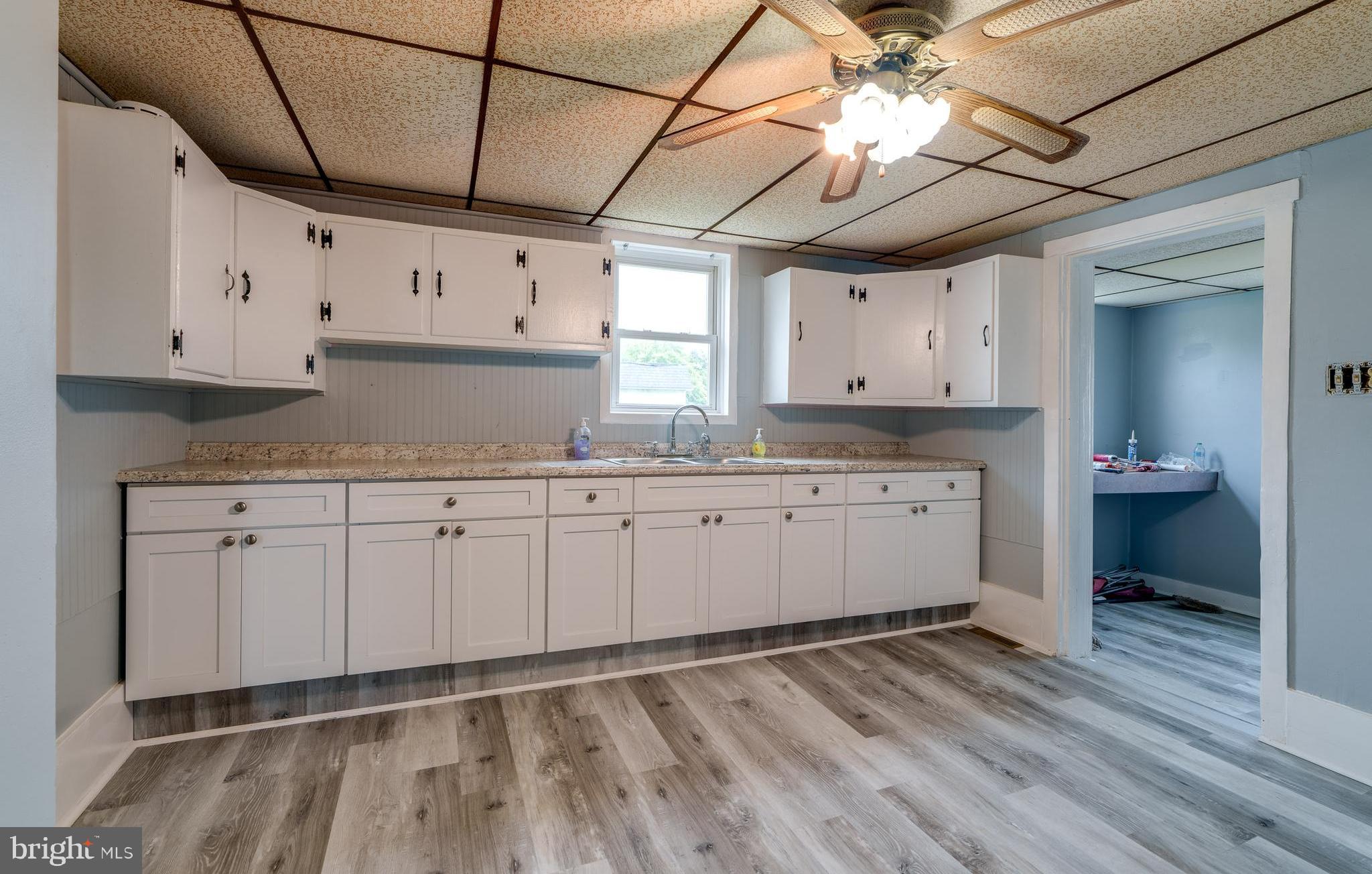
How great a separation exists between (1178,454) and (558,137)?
4975 mm

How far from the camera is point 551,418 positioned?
330 cm

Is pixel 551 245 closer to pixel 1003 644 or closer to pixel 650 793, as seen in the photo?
pixel 650 793

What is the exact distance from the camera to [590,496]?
272 centimetres

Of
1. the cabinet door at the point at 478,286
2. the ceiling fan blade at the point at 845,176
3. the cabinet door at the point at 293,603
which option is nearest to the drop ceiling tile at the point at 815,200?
the ceiling fan blade at the point at 845,176

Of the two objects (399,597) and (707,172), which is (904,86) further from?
(399,597)

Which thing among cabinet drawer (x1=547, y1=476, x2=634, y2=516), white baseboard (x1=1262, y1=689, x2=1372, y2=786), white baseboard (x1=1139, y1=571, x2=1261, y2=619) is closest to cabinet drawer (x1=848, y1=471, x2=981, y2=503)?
cabinet drawer (x1=547, y1=476, x2=634, y2=516)

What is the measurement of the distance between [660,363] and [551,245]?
964 millimetres

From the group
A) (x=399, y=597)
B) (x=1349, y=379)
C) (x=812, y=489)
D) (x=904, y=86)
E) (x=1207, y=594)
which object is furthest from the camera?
(x=1207, y=594)

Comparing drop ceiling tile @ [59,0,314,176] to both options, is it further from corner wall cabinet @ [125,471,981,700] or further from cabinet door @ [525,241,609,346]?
corner wall cabinet @ [125,471,981,700]

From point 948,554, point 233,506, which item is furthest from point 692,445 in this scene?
point 233,506

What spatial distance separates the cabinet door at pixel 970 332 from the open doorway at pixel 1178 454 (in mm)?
573

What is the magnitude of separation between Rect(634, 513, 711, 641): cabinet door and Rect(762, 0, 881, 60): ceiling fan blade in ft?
6.53

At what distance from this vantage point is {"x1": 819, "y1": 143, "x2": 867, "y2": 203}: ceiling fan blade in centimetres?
178

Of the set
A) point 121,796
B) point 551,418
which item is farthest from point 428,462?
point 121,796
